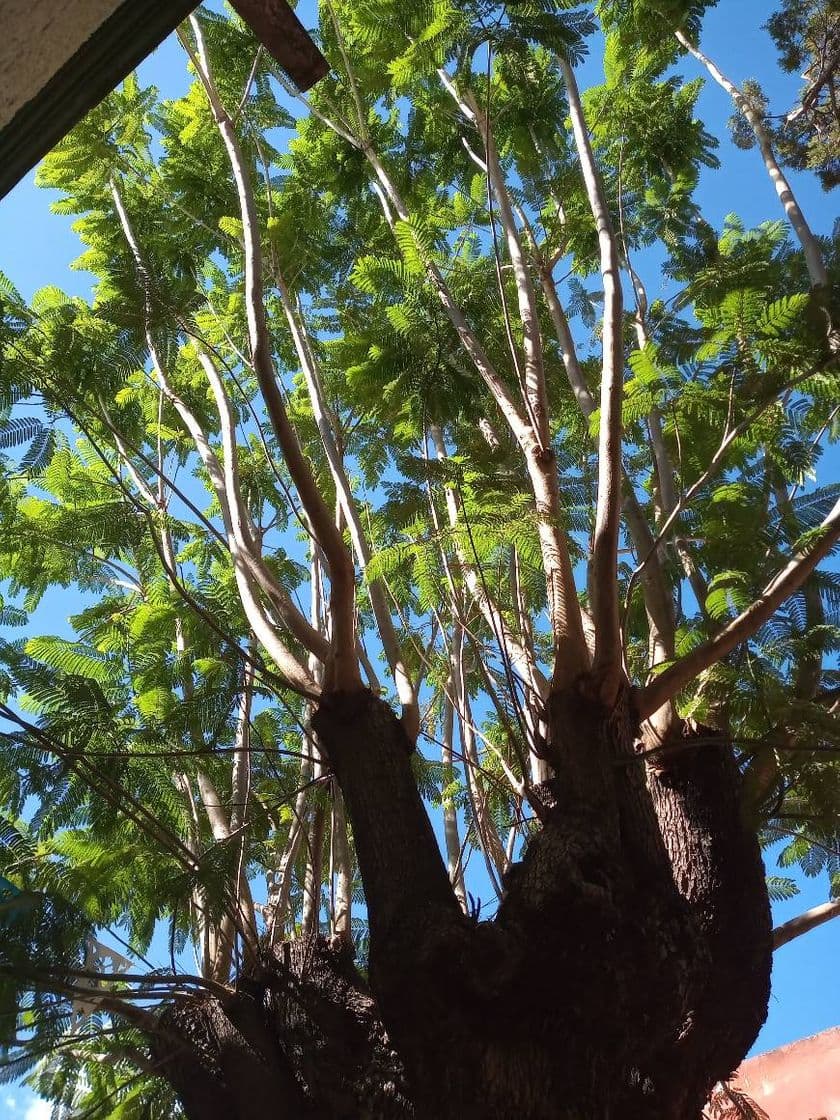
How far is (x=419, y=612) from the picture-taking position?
6.72 meters

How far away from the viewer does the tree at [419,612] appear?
2.86m

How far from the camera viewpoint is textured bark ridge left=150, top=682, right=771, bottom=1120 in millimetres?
2721

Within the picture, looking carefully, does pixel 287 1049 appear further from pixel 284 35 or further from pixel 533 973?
pixel 284 35

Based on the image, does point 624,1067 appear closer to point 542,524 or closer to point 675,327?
point 542,524

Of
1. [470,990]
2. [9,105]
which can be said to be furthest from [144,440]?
[9,105]

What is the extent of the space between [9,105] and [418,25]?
3474mm

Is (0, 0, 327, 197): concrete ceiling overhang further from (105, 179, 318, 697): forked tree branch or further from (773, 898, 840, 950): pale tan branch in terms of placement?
(773, 898, 840, 950): pale tan branch

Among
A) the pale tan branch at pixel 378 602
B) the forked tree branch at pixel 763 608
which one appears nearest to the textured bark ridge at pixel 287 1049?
the pale tan branch at pixel 378 602

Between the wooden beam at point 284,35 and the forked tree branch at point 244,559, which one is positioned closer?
the wooden beam at point 284,35

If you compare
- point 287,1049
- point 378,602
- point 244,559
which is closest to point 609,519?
point 378,602

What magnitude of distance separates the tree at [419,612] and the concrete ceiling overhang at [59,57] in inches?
63.8

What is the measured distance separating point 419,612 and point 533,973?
404cm

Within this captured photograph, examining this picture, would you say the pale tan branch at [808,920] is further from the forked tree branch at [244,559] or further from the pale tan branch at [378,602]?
the forked tree branch at [244,559]

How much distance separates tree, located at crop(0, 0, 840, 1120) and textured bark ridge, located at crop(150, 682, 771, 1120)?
0.04 ft
